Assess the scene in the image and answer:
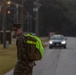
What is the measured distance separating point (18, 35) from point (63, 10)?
132 metres

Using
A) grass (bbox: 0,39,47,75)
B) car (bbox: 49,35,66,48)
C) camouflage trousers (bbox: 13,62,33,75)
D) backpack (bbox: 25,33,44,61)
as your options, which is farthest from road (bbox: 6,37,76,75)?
car (bbox: 49,35,66,48)

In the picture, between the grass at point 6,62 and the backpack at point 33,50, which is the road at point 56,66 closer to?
the grass at point 6,62

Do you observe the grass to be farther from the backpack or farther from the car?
the car

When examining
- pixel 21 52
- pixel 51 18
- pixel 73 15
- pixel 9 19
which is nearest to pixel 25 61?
pixel 21 52

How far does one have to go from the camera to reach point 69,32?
522 ft

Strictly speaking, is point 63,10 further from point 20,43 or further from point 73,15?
point 20,43

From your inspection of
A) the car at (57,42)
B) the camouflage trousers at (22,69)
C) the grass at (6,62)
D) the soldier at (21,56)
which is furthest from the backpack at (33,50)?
the car at (57,42)

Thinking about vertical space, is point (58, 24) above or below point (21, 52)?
below

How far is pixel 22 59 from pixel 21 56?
9 centimetres

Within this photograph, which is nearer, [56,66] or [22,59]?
[22,59]

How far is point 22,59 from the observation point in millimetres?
8242

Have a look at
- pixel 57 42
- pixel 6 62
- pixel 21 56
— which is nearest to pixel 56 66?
pixel 6 62

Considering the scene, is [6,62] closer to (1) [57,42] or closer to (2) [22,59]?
(2) [22,59]

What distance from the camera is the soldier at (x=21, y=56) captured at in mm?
8164
